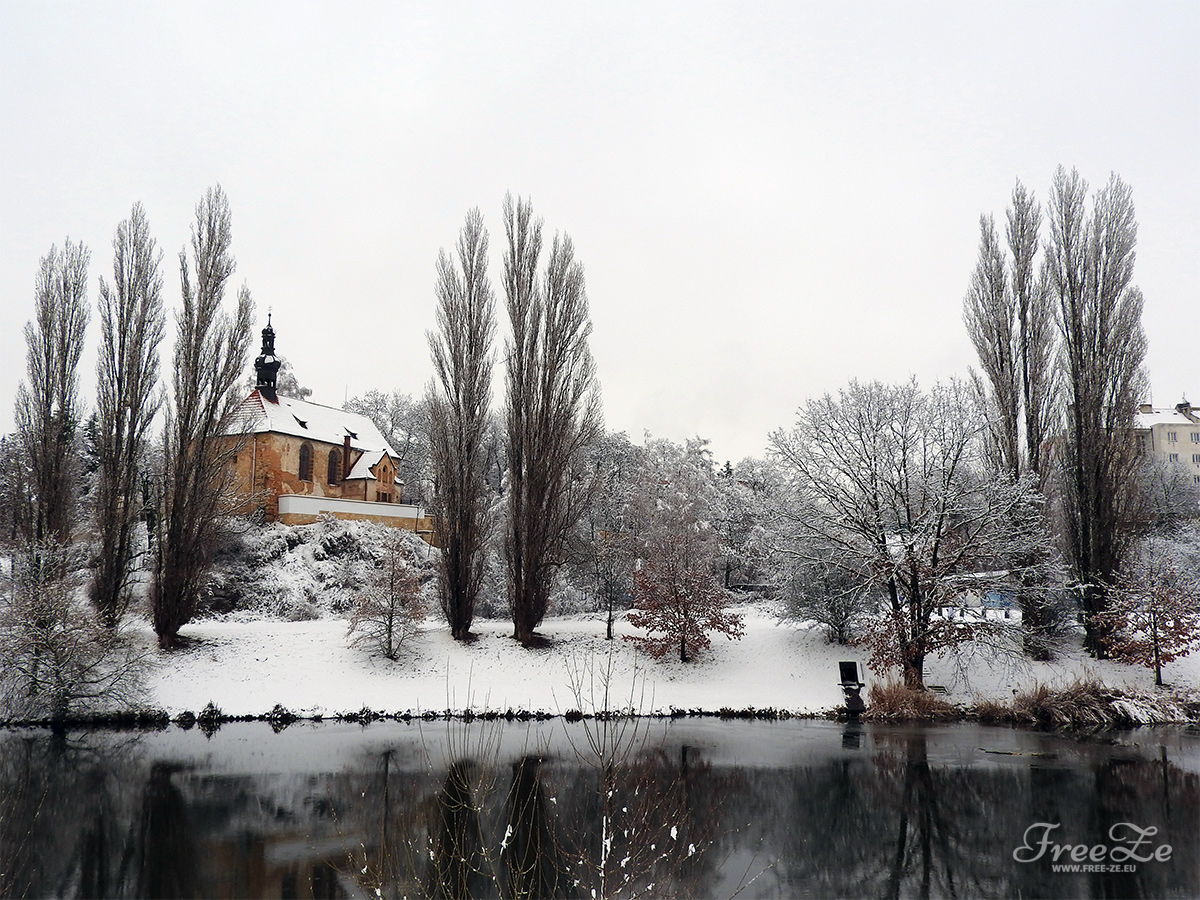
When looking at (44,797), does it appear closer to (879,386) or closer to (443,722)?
(443,722)

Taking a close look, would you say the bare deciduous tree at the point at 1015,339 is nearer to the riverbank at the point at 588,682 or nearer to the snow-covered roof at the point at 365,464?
the riverbank at the point at 588,682

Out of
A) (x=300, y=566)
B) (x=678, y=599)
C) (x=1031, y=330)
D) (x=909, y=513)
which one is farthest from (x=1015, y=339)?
(x=300, y=566)

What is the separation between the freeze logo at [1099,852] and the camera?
8.11m

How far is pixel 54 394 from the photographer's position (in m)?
21.7

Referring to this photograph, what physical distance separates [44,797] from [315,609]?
15.2 m

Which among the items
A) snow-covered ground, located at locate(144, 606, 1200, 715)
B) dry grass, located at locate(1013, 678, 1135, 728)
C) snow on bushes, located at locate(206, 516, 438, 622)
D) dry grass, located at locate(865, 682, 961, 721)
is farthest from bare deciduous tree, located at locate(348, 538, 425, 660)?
dry grass, located at locate(1013, 678, 1135, 728)

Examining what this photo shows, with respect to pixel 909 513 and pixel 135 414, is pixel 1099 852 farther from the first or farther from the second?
pixel 135 414

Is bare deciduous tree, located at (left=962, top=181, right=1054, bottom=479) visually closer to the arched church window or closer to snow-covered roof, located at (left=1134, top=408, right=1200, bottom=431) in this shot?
the arched church window

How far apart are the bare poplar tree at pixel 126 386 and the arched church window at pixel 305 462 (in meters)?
12.3

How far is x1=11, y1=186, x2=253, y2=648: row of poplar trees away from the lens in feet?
67.7

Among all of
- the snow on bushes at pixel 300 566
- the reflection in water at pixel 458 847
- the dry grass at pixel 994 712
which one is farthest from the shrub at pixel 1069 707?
the snow on bushes at pixel 300 566

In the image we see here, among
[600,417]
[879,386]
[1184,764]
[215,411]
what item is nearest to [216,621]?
[215,411]

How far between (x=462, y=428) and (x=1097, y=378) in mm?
18358

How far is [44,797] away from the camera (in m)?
10.8
